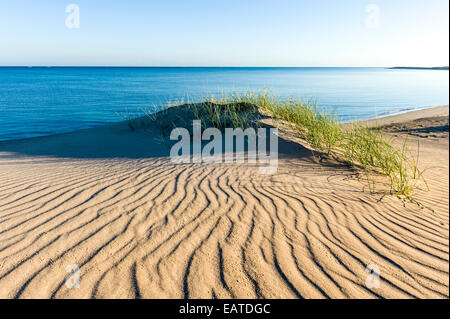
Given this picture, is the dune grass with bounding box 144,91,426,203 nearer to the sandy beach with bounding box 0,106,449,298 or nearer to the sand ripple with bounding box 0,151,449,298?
the sandy beach with bounding box 0,106,449,298

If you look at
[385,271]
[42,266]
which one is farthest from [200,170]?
[385,271]

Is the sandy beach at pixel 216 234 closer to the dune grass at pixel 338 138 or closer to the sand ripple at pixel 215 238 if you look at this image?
the sand ripple at pixel 215 238

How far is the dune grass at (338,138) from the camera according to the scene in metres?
4.30

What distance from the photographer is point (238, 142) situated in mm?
6227

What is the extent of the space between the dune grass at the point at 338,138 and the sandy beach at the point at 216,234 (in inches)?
15.4

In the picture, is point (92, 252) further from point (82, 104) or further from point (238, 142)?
point (82, 104)

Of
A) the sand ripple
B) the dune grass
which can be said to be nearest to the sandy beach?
the sand ripple

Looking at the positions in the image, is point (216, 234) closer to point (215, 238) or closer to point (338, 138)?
point (215, 238)

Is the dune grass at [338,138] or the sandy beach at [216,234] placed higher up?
the dune grass at [338,138]

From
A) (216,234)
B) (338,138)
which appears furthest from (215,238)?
(338,138)

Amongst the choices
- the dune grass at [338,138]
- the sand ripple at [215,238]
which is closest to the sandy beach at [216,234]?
the sand ripple at [215,238]

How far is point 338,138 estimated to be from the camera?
18.1ft

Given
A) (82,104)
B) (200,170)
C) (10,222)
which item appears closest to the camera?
(10,222)
